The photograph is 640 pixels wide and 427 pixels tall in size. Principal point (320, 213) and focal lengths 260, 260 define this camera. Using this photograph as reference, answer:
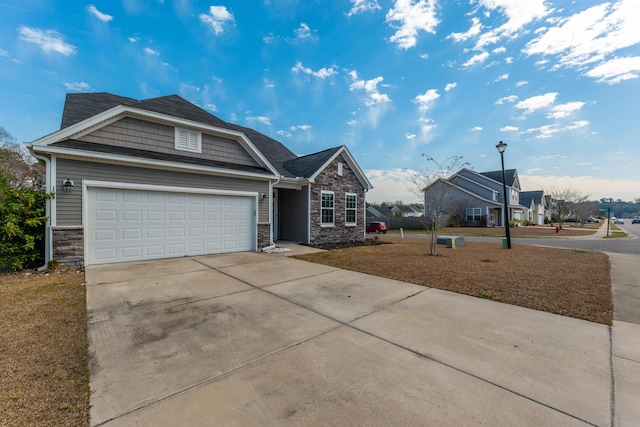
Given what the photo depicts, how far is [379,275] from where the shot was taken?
262 inches

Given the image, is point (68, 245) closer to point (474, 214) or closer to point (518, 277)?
point (518, 277)

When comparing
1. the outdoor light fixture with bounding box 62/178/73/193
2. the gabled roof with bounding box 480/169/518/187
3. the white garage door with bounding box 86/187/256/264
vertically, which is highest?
the gabled roof with bounding box 480/169/518/187

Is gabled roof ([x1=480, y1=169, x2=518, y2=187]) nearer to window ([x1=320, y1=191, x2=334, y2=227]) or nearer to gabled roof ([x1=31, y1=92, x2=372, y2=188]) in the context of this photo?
gabled roof ([x1=31, y1=92, x2=372, y2=188])

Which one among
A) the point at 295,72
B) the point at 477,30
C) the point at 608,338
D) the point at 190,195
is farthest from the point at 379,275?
the point at 295,72

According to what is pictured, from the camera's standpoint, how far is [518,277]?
21.3 feet

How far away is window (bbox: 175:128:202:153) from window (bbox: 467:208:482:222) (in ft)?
111

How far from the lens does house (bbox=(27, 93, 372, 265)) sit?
6953mm

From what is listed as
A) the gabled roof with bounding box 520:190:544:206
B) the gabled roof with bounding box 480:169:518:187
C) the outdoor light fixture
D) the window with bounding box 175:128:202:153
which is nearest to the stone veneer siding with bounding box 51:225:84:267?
the outdoor light fixture

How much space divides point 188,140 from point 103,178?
2943 mm

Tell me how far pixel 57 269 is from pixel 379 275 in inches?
324

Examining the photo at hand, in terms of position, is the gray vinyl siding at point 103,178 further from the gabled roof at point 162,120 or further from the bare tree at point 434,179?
the bare tree at point 434,179

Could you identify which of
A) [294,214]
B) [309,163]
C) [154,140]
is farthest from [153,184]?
[309,163]

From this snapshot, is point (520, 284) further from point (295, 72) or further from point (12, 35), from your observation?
point (12, 35)

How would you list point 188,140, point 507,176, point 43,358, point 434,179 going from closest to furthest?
1. point 43,358
2. point 188,140
3. point 434,179
4. point 507,176
